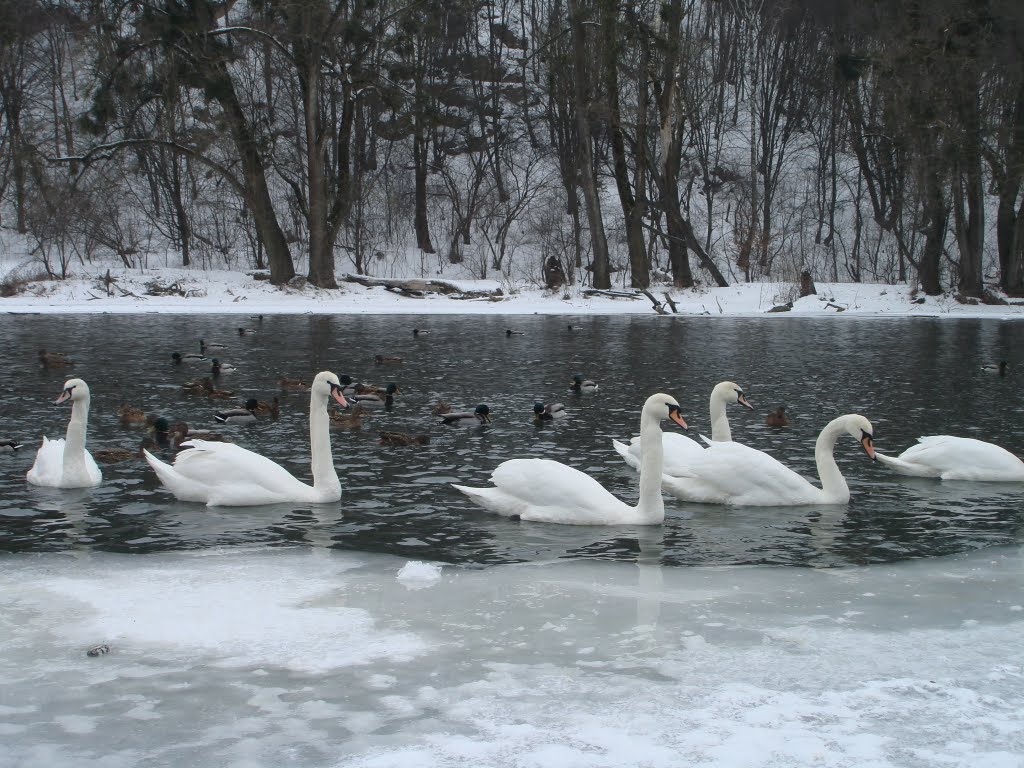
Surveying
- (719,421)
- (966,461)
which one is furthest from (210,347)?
(966,461)

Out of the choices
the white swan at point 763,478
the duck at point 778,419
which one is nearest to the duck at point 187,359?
the duck at point 778,419

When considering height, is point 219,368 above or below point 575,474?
above

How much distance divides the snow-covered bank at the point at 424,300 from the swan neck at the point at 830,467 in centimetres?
2112

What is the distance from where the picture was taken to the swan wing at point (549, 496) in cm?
767

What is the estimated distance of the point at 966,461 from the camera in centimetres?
913

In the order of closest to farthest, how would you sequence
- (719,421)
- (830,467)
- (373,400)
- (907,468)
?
1. (830,467)
2. (907,468)
3. (719,421)
4. (373,400)

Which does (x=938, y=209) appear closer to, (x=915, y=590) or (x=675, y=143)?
(x=675, y=143)

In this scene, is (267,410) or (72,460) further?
(267,410)

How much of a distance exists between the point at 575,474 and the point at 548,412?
14.1 feet

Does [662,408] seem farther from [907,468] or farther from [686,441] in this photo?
[907,468]

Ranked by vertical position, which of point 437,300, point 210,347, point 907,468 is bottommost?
point 907,468

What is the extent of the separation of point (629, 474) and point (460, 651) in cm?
475

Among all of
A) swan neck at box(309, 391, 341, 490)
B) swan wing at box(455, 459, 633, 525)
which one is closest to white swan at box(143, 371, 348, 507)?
swan neck at box(309, 391, 341, 490)

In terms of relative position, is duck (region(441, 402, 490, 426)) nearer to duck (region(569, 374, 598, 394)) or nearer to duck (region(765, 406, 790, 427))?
duck (region(569, 374, 598, 394))
